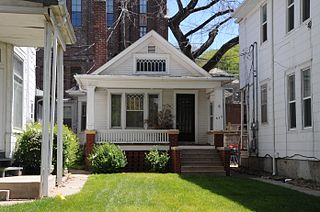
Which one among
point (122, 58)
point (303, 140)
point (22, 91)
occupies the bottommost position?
point (303, 140)

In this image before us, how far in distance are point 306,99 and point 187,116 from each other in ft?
26.5

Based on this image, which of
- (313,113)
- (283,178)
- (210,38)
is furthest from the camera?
(210,38)

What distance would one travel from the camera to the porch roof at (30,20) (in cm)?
938

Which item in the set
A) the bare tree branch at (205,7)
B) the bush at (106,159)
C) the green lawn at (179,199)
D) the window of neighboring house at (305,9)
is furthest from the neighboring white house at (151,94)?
the bare tree branch at (205,7)

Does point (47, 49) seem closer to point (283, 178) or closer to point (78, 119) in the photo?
point (283, 178)

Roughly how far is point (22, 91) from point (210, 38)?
17855mm

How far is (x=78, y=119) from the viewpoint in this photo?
26.6m

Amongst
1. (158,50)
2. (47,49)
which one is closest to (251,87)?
(158,50)

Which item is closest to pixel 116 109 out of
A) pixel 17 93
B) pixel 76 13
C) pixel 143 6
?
pixel 17 93

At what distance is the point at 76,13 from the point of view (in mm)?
37969

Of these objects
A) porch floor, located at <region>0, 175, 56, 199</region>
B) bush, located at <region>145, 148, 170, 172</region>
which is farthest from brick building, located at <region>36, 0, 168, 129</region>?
porch floor, located at <region>0, 175, 56, 199</region>

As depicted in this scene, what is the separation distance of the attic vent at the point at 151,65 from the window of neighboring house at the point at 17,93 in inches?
267

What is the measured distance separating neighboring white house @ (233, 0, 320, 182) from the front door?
2.29m

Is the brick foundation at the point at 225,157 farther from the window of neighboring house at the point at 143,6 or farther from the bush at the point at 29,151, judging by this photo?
the window of neighboring house at the point at 143,6
